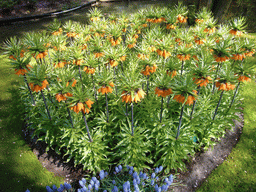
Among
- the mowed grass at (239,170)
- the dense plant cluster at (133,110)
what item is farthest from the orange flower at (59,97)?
the mowed grass at (239,170)

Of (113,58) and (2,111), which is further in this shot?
(2,111)

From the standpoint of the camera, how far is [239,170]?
345 centimetres

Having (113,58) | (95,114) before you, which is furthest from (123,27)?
(95,114)

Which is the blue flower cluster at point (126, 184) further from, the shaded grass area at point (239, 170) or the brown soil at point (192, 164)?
the shaded grass area at point (239, 170)

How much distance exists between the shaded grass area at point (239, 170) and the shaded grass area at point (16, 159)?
8.89ft

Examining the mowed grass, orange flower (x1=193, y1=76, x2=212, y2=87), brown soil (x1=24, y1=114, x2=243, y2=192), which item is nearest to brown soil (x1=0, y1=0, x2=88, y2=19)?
brown soil (x1=24, y1=114, x2=243, y2=192)

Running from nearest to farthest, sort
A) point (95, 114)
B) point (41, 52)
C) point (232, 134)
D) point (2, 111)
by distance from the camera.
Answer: point (41, 52), point (95, 114), point (232, 134), point (2, 111)

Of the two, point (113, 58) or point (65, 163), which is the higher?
point (113, 58)

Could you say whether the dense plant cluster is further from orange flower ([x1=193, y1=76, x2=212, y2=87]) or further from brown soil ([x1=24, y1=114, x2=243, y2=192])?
brown soil ([x1=24, y1=114, x2=243, y2=192])

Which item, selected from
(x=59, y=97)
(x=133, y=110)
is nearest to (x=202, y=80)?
(x=133, y=110)

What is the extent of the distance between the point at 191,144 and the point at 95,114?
1903 mm

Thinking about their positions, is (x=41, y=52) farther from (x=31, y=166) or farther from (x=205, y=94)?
(x=205, y=94)

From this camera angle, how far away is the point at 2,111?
15.8 ft

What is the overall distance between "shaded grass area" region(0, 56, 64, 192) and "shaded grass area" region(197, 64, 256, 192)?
271 cm
